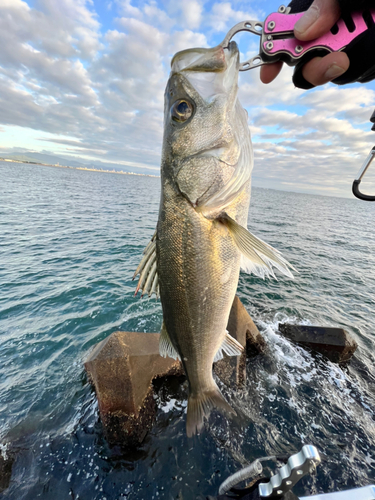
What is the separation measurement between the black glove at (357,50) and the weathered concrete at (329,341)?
6484 mm

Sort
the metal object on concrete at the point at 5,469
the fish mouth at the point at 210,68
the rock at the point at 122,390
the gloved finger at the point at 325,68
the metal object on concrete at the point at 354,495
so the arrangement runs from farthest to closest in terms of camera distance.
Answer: the rock at the point at 122,390
the metal object on concrete at the point at 5,469
the metal object on concrete at the point at 354,495
the fish mouth at the point at 210,68
the gloved finger at the point at 325,68

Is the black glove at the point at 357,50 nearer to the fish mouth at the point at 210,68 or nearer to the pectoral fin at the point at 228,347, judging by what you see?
the fish mouth at the point at 210,68

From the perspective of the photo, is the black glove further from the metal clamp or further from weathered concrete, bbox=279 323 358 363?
weathered concrete, bbox=279 323 358 363

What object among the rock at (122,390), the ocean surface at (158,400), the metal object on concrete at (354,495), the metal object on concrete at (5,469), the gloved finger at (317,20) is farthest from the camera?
the rock at (122,390)

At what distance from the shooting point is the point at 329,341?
6512 millimetres

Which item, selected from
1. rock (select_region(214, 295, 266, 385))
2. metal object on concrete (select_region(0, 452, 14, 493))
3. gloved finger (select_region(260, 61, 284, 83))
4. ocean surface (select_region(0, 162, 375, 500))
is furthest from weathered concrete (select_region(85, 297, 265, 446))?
gloved finger (select_region(260, 61, 284, 83))

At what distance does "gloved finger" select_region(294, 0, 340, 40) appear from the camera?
1.62 metres

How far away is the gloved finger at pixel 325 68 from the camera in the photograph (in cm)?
180

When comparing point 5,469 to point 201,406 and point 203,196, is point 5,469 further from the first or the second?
point 203,196

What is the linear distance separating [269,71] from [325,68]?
54cm

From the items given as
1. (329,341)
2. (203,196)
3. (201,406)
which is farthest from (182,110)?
(329,341)

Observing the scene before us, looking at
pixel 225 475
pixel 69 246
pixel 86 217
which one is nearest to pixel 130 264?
pixel 69 246

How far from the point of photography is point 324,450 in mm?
4250

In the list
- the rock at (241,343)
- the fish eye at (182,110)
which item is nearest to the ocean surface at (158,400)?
the rock at (241,343)
